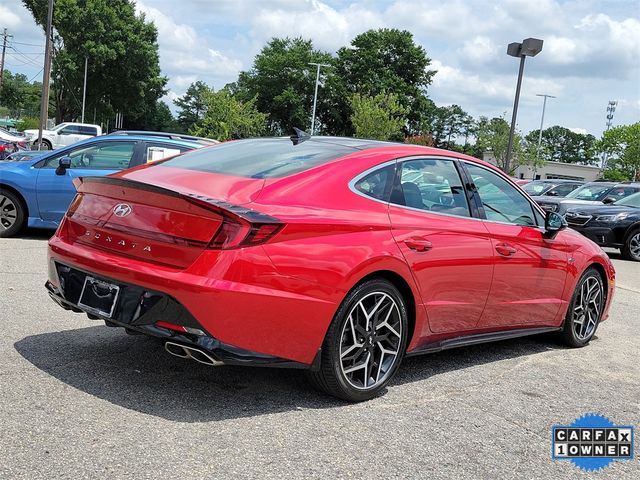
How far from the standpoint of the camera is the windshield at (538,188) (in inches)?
841

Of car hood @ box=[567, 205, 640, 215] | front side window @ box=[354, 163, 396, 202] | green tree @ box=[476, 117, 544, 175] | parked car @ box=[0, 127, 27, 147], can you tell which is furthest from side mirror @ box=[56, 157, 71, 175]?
green tree @ box=[476, 117, 544, 175]

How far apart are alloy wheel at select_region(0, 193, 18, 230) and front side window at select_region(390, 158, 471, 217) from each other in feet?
22.1

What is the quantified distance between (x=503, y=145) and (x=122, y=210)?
64847 millimetres

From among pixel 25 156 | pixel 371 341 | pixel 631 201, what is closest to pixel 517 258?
pixel 371 341

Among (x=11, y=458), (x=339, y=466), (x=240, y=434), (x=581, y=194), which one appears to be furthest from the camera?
(x=581, y=194)

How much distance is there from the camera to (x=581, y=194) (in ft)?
60.7

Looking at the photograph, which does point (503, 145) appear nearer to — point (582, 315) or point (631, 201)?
point (631, 201)

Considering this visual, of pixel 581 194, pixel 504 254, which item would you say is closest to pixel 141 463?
pixel 504 254

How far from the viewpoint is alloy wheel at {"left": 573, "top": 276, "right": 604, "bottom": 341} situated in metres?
5.94

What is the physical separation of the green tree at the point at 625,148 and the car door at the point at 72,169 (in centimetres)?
5952

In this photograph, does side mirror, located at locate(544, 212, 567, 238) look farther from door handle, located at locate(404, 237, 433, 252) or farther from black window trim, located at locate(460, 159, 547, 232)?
door handle, located at locate(404, 237, 433, 252)

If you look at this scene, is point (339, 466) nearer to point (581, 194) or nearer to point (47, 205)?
point (47, 205)

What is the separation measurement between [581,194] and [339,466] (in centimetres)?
1696

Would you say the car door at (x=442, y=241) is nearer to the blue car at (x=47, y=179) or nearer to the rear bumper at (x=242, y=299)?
the rear bumper at (x=242, y=299)
